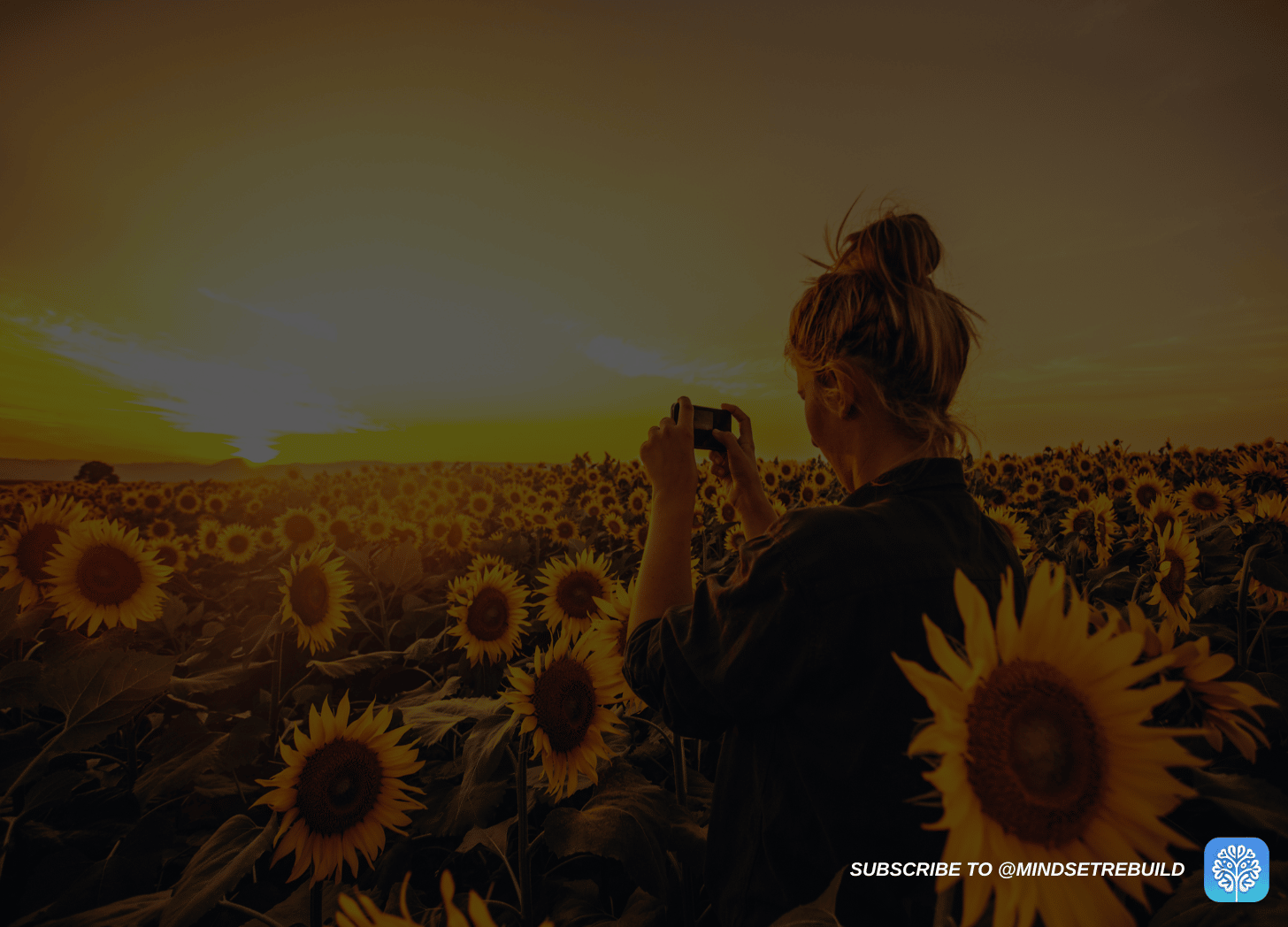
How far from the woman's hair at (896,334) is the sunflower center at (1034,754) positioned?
804mm

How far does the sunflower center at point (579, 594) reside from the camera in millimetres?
3311

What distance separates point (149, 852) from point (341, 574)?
1.44 m

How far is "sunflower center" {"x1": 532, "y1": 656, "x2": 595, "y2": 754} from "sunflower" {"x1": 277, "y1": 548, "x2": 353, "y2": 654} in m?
1.51

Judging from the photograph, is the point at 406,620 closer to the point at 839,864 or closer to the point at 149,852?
the point at 149,852

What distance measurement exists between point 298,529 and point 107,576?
2836 millimetres

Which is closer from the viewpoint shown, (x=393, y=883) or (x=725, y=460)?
(x=393, y=883)

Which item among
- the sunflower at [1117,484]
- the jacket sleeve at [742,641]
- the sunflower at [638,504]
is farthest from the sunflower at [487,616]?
the sunflower at [1117,484]

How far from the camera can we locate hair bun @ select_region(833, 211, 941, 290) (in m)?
1.58

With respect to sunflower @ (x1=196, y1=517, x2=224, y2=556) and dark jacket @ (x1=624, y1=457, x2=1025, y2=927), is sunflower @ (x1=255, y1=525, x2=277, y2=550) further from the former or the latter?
dark jacket @ (x1=624, y1=457, x2=1025, y2=927)

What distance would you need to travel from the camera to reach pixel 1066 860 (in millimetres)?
779

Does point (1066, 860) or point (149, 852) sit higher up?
point (1066, 860)

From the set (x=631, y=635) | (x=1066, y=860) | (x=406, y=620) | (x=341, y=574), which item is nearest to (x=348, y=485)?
(x=406, y=620)

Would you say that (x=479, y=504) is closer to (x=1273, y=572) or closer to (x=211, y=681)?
(x=211, y=681)

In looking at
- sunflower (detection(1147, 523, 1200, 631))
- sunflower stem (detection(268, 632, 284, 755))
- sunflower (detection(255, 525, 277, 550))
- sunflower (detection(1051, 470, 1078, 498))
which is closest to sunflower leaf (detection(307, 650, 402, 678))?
sunflower stem (detection(268, 632, 284, 755))
